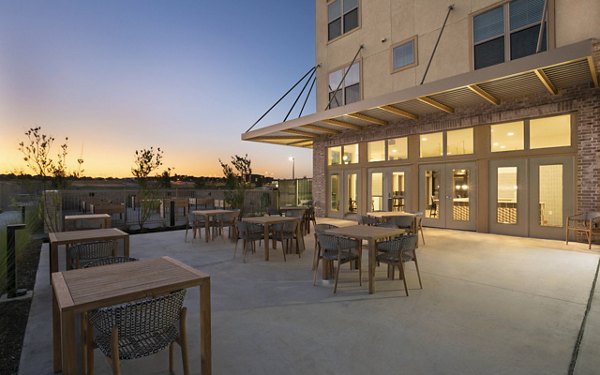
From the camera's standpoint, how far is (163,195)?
1227 cm

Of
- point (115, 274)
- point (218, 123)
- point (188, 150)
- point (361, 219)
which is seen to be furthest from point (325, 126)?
point (188, 150)

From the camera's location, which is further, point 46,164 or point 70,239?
point 46,164

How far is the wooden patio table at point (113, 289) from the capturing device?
6.00 feet

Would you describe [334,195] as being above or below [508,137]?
below

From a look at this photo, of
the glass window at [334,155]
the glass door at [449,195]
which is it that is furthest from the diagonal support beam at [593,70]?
the glass window at [334,155]

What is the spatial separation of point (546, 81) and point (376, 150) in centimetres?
589

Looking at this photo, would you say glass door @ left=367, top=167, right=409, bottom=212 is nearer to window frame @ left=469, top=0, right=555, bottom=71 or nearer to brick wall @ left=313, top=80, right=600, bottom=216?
brick wall @ left=313, top=80, right=600, bottom=216

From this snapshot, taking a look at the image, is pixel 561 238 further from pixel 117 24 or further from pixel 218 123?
pixel 218 123

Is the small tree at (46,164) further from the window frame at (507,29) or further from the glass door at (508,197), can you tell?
the glass door at (508,197)

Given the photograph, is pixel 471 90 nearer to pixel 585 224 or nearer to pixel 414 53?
pixel 414 53

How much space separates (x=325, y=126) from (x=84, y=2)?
336 inches

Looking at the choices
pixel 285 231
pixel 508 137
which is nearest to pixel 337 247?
pixel 285 231

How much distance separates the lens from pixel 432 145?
10828 millimetres

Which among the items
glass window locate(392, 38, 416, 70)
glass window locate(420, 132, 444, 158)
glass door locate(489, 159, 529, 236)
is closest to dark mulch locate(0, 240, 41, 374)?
glass door locate(489, 159, 529, 236)
